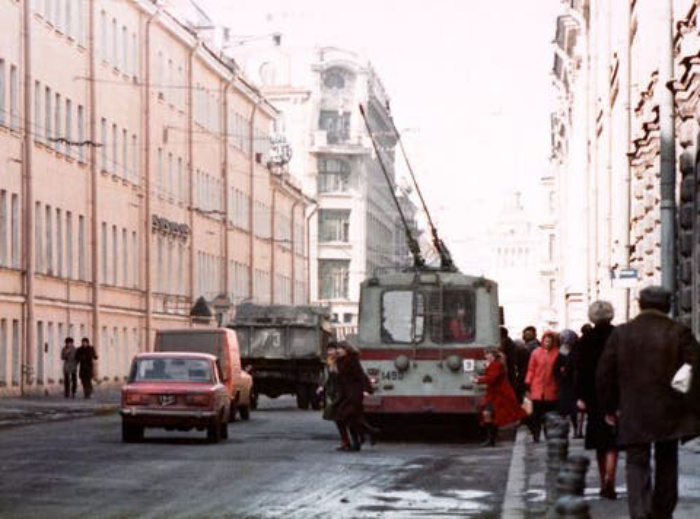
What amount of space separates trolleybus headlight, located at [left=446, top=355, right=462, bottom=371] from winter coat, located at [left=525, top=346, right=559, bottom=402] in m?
3.33

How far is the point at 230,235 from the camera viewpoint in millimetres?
95000

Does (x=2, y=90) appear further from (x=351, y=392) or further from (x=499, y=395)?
(x=499, y=395)

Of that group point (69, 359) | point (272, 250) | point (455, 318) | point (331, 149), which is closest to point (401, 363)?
point (455, 318)

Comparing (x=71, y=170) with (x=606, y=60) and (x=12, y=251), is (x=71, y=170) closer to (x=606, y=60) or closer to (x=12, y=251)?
(x=12, y=251)

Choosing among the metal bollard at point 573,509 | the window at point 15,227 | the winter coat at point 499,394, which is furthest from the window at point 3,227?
the metal bollard at point 573,509

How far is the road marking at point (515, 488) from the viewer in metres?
18.8

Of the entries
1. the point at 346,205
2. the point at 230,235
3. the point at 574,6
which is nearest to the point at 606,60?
the point at 574,6

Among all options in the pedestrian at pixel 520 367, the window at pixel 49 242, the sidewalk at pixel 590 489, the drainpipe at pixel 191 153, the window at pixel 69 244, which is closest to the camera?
the sidewalk at pixel 590 489

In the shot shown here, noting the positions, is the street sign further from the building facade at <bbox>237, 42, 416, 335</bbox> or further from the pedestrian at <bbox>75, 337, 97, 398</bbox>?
the building facade at <bbox>237, 42, 416, 335</bbox>

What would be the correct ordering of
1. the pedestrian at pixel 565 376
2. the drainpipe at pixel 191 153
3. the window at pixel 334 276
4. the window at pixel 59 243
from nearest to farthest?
the pedestrian at pixel 565 376, the window at pixel 59 243, the drainpipe at pixel 191 153, the window at pixel 334 276

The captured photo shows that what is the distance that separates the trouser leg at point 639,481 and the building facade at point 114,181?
4315 centimetres

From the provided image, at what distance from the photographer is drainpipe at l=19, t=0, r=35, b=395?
5884 centimetres

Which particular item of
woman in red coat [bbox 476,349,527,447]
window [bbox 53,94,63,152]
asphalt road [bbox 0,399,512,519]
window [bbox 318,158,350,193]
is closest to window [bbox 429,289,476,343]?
asphalt road [bbox 0,399,512,519]

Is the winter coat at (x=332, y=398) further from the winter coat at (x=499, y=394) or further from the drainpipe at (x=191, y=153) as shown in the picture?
the drainpipe at (x=191, y=153)
